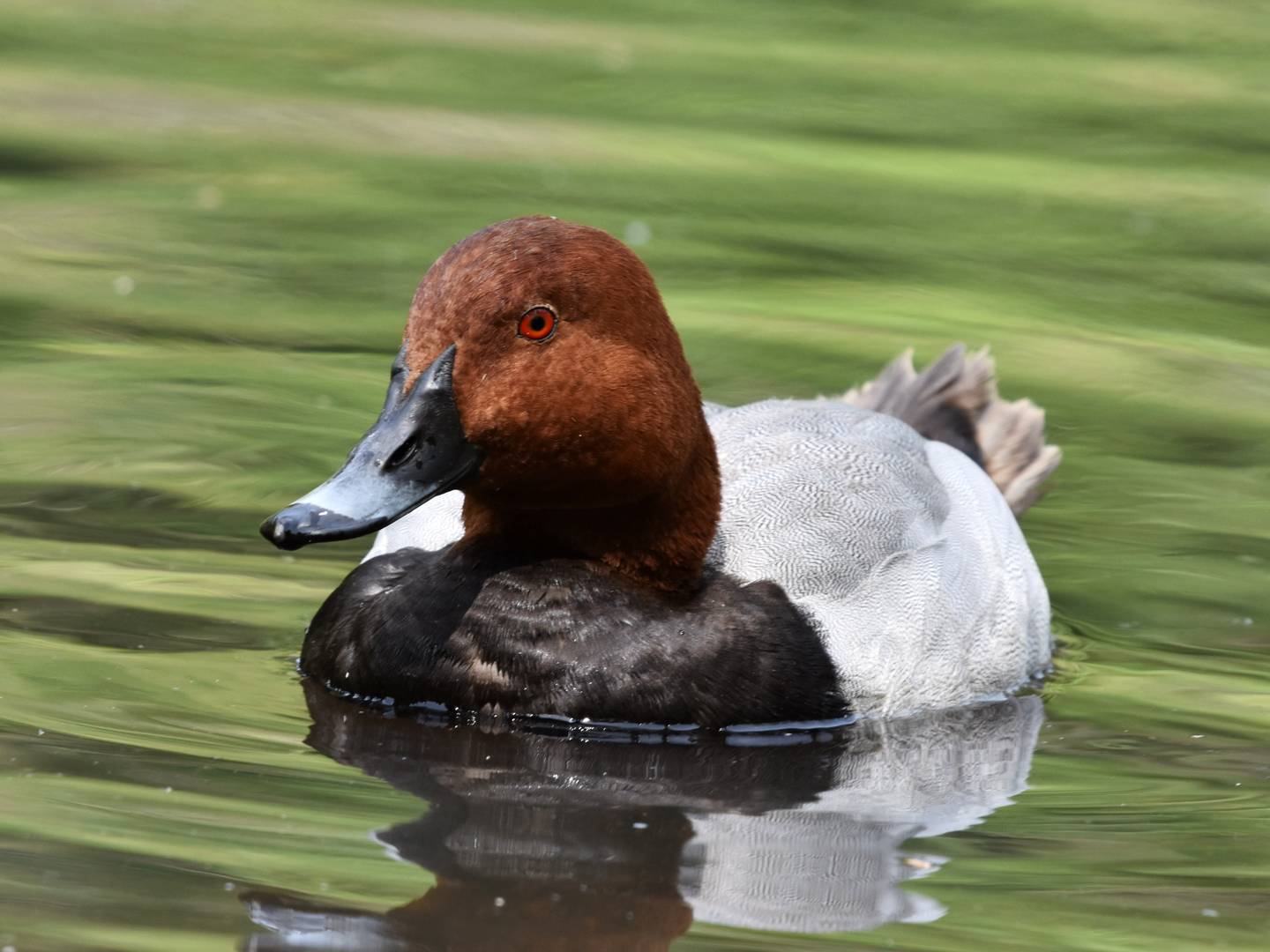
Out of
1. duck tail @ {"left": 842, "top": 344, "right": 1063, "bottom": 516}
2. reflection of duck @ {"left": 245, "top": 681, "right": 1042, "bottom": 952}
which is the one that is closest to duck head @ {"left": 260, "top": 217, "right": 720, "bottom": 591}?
reflection of duck @ {"left": 245, "top": 681, "right": 1042, "bottom": 952}

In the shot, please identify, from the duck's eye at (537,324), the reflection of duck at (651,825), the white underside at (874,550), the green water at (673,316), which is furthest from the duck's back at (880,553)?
the duck's eye at (537,324)

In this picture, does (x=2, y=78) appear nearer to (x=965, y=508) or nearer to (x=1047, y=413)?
(x=1047, y=413)

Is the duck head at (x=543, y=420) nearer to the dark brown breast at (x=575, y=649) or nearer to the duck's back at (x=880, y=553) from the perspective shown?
the dark brown breast at (x=575, y=649)

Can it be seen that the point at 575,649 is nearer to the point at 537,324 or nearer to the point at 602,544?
the point at 602,544

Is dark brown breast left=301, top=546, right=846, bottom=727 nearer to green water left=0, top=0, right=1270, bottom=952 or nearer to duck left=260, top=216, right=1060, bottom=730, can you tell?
duck left=260, top=216, right=1060, bottom=730

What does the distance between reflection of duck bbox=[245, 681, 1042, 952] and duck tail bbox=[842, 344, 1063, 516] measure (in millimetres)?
1618

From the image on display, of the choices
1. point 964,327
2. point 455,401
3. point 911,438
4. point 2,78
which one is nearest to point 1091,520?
point 911,438

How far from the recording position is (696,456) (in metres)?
5.92

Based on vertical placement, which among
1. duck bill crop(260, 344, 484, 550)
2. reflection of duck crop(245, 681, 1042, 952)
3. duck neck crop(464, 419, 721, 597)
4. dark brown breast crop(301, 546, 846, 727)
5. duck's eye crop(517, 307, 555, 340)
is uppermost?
duck's eye crop(517, 307, 555, 340)

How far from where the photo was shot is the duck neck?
5836 mm

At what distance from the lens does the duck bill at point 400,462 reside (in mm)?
5195

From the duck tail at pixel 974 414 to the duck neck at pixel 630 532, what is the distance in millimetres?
2022

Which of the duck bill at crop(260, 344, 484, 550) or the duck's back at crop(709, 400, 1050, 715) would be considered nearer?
the duck bill at crop(260, 344, 484, 550)

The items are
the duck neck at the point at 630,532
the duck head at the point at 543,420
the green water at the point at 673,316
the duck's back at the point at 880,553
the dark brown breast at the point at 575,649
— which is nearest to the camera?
the green water at the point at 673,316
